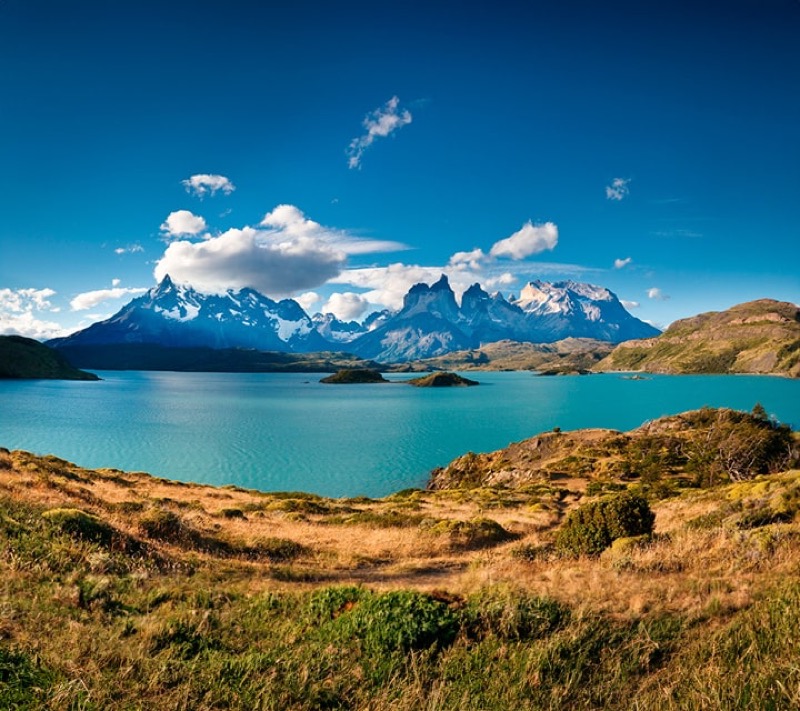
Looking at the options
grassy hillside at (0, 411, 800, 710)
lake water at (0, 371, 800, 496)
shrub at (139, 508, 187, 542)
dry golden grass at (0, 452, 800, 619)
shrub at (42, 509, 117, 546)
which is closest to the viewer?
grassy hillside at (0, 411, 800, 710)

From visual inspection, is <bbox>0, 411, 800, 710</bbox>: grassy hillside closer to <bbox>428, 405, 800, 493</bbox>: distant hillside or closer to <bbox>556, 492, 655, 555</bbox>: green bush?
<bbox>556, 492, 655, 555</bbox>: green bush

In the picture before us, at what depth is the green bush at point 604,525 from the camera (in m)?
21.2

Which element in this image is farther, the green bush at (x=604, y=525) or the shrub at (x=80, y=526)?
the green bush at (x=604, y=525)

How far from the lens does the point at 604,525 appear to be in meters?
22.1

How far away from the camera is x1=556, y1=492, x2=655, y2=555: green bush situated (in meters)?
21.2

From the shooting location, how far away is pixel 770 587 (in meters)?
8.80

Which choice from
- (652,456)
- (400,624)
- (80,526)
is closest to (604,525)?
(400,624)

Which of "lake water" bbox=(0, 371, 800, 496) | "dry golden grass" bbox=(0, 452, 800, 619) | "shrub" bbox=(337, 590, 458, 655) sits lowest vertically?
"lake water" bbox=(0, 371, 800, 496)

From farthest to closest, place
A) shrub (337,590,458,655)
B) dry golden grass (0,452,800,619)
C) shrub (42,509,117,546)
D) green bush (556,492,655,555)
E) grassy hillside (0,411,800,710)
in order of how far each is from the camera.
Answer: green bush (556,492,655,555) < shrub (42,509,117,546) < dry golden grass (0,452,800,619) < shrub (337,590,458,655) < grassy hillside (0,411,800,710)

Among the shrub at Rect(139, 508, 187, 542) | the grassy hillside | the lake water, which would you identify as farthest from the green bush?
the lake water

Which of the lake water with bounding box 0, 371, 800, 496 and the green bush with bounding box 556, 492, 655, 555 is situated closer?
the green bush with bounding box 556, 492, 655, 555

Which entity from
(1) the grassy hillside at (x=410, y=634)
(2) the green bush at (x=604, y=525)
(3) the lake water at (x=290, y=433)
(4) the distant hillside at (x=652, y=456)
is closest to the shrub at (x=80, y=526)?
(1) the grassy hillside at (x=410, y=634)

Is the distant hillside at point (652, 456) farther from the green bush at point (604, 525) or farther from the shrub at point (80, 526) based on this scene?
the shrub at point (80, 526)

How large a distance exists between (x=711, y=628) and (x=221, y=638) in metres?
8.17
